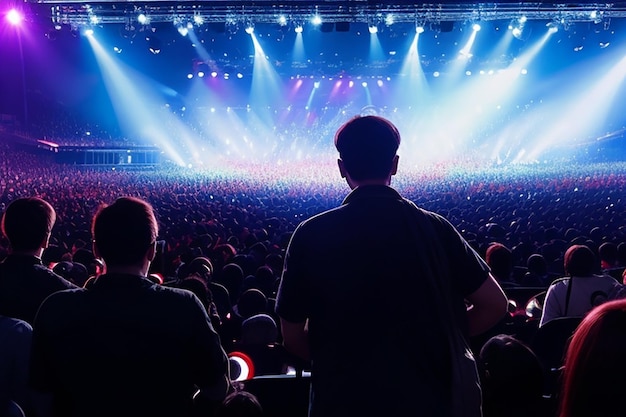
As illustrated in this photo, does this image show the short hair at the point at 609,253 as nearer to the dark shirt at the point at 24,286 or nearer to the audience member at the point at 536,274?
the audience member at the point at 536,274

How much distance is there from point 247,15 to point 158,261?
45.2 feet

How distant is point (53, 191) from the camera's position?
769 inches

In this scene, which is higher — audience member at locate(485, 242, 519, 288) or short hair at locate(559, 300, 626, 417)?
short hair at locate(559, 300, 626, 417)

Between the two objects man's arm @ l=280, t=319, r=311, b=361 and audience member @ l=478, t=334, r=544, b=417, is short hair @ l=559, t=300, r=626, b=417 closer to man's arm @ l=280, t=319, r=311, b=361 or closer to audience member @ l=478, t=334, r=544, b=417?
man's arm @ l=280, t=319, r=311, b=361

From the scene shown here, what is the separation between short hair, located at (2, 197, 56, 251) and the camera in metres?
3.29

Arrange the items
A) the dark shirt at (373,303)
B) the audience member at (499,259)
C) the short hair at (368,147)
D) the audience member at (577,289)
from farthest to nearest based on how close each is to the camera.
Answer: the audience member at (499,259) < the audience member at (577,289) < the short hair at (368,147) < the dark shirt at (373,303)

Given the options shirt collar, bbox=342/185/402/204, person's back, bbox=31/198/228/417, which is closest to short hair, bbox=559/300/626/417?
shirt collar, bbox=342/185/402/204

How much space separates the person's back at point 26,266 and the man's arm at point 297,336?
4.90 feet

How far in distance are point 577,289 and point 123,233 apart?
383cm

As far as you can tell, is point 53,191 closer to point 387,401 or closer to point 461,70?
point 387,401

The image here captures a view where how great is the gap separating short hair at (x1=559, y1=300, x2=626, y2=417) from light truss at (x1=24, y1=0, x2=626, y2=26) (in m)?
17.3

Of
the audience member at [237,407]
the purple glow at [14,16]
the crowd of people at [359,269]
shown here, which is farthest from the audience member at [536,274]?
the purple glow at [14,16]

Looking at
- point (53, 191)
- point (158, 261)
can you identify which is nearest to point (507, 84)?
point (53, 191)

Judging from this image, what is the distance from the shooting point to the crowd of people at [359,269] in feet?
7.52
